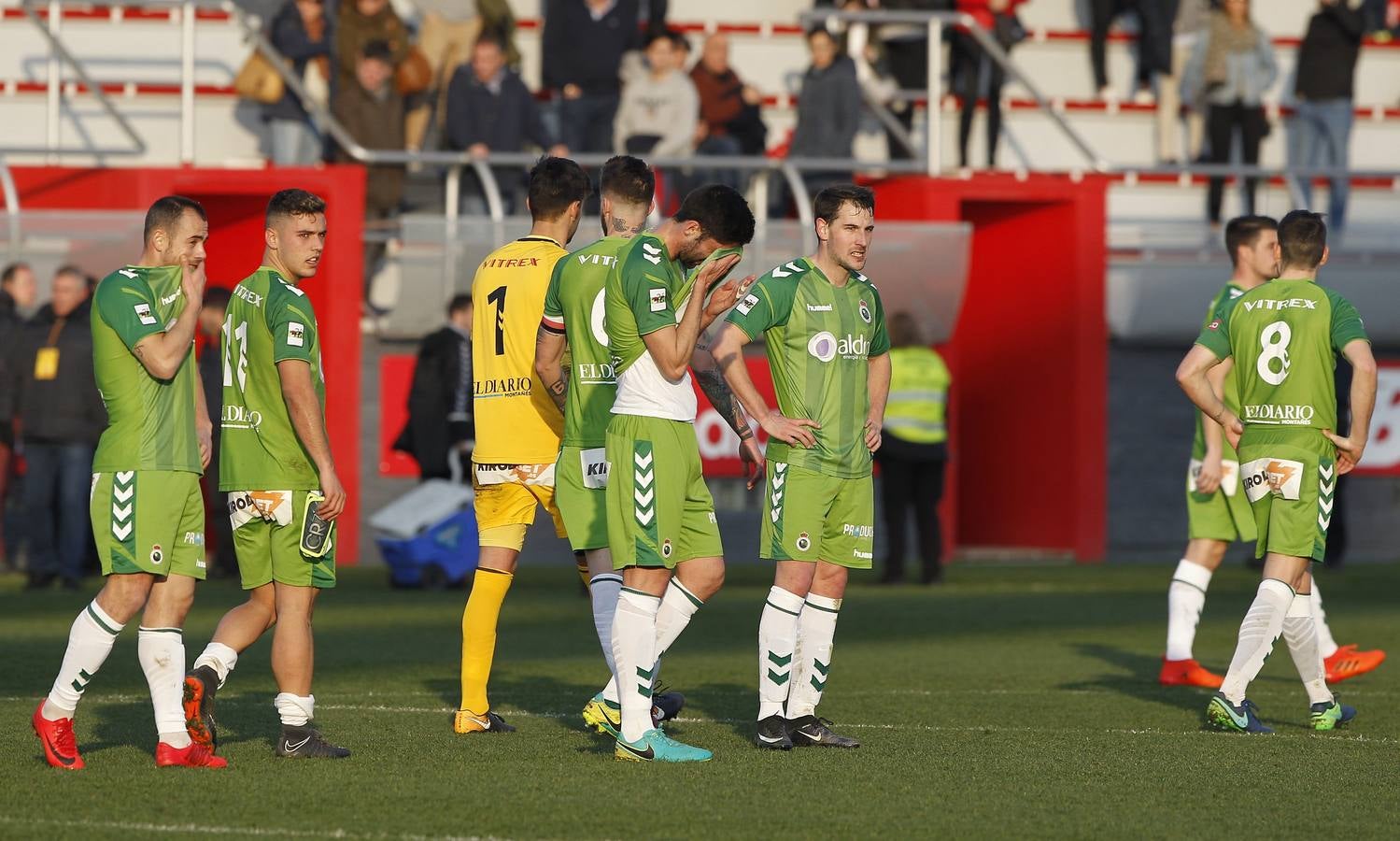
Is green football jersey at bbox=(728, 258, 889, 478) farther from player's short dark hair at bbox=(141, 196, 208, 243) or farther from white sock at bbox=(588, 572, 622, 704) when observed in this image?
player's short dark hair at bbox=(141, 196, 208, 243)

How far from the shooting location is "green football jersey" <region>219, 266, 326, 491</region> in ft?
22.0

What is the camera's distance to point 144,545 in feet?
21.2

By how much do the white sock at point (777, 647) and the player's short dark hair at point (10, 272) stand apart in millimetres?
9051

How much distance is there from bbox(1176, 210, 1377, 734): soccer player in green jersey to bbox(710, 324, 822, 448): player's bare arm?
1.89 meters

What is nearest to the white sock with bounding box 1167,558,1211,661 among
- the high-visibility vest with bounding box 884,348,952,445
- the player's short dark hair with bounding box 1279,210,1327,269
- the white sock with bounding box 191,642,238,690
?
the player's short dark hair with bounding box 1279,210,1327,269

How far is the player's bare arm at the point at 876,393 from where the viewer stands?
288 inches

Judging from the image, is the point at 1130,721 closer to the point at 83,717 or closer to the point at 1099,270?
the point at 83,717

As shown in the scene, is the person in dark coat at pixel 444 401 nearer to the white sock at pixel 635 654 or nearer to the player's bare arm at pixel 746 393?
the player's bare arm at pixel 746 393

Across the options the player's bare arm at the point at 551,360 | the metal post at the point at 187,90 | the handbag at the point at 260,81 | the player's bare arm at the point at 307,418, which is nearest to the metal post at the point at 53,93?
the metal post at the point at 187,90

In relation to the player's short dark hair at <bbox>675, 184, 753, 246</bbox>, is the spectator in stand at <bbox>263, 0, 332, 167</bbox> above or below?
above

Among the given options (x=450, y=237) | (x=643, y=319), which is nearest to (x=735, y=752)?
(x=643, y=319)

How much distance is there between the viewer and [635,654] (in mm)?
6711

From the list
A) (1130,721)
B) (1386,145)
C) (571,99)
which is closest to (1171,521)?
(1386,145)

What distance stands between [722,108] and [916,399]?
384 cm
